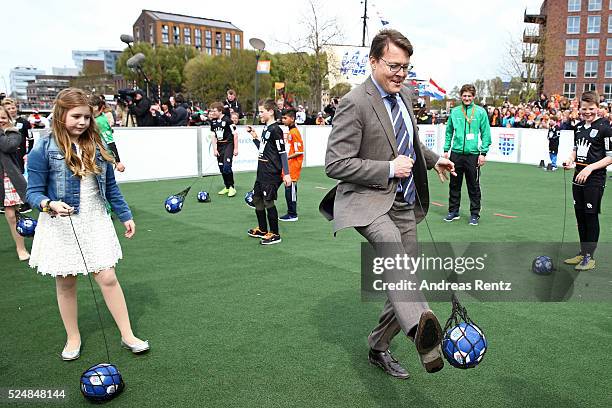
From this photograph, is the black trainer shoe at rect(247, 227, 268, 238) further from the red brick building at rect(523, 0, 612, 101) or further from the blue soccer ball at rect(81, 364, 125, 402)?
the red brick building at rect(523, 0, 612, 101)

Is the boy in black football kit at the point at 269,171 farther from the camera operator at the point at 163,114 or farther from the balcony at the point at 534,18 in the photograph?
the balcony at the point at 534,18

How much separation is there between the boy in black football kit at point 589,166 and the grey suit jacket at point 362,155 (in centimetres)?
340

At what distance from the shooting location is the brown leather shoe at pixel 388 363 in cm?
356

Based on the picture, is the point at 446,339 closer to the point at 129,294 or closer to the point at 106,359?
the point at 106,359

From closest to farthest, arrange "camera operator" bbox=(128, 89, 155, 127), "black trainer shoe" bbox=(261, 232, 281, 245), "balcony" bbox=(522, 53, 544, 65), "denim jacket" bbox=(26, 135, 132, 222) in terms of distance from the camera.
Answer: "denim jacket" bbox=(26, 135, 132, 222) < "black trainer shoe" bbox=(261, 232, 281, 245) < "camera operator" bbox=(128, 89, 155, 127) < "balcony" bbox=(522, 53, 544, 65)

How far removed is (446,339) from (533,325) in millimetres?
2134

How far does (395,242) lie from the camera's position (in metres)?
2.94

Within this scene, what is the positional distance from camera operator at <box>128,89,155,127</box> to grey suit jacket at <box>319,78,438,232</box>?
486 inches

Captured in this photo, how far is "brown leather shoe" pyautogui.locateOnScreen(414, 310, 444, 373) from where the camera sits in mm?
2582

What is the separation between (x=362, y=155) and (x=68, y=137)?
1.90 metres

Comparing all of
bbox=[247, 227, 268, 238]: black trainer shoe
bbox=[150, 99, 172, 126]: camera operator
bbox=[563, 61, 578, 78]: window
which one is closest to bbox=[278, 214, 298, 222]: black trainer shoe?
bbox=[247, 227, 268, 238]: black trainer shoe

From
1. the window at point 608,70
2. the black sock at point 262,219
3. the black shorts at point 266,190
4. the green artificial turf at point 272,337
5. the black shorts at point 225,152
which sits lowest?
the green artificial turf at point 272,337

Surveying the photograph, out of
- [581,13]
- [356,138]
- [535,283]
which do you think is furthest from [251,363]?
[581,13]

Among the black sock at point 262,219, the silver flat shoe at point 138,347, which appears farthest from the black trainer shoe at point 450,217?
the silver flat shoe at point 138,347
